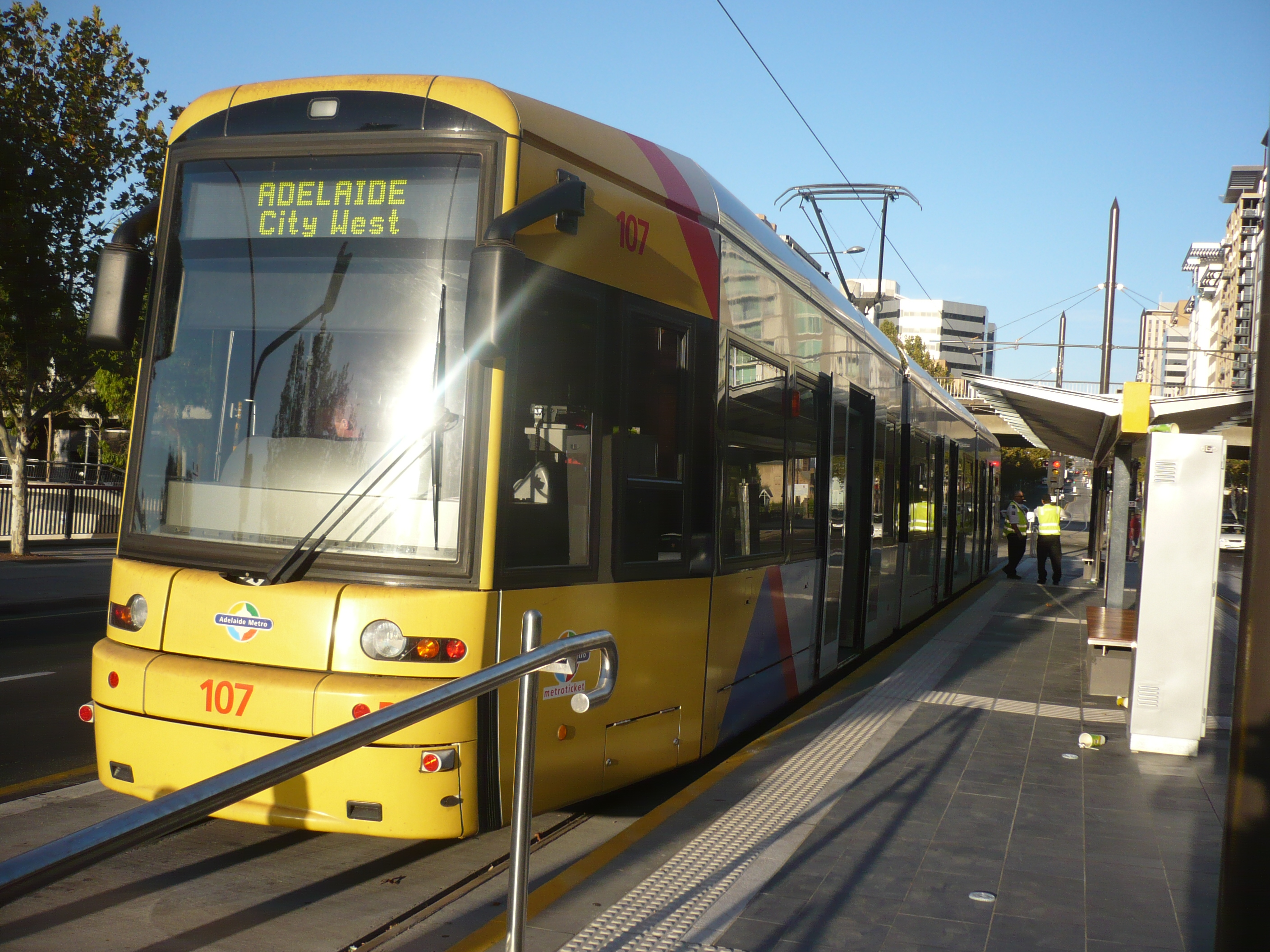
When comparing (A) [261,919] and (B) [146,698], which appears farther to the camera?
(B) [146,698]

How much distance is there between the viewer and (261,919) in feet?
14.3

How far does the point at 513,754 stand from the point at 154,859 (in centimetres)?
167

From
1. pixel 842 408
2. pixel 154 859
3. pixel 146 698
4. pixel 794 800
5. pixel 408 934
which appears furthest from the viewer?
pixel 842 408

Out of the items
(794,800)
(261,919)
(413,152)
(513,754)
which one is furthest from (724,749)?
(413,152)

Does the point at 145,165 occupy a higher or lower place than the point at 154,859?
higher

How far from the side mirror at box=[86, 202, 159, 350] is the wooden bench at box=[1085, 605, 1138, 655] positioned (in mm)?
6390

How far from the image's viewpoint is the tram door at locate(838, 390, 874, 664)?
1035 cm

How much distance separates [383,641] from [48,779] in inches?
118

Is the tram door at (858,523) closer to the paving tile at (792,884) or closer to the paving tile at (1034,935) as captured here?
the paving tile at (792,884)

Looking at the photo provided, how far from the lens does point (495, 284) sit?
4219mm

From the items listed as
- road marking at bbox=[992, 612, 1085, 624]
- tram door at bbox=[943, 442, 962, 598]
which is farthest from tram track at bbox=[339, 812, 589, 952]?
tram door at bbox=[943, 442, 962, 598]

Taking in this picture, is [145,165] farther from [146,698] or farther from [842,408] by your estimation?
[146,698]

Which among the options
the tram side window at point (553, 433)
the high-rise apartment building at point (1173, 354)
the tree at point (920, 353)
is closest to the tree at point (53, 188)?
the tram side window at point (553, 433)

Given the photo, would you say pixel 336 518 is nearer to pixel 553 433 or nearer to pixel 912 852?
pixel 553 433
